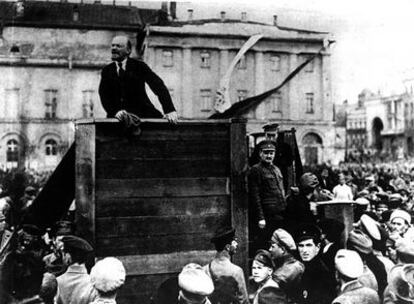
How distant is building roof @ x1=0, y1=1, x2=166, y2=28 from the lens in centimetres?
3188

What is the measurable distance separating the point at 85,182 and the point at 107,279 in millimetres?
836

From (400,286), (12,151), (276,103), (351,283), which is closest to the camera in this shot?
Answer: (351,283)

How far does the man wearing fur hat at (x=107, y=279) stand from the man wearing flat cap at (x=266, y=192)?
A: 174 cm

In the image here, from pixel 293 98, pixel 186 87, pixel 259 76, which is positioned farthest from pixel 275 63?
pixel 186 87

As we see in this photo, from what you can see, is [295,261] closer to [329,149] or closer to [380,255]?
[380,255]

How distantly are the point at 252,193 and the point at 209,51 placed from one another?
24.9m

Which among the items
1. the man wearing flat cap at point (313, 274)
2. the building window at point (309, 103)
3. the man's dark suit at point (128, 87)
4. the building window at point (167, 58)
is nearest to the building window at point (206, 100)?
the building window at point (167, 58)

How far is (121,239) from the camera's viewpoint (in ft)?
10.9

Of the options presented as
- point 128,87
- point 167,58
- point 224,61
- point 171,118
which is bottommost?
point 171,118

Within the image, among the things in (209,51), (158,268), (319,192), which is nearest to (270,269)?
(158,268)

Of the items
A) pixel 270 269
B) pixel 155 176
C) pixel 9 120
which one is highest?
pixel 9 120

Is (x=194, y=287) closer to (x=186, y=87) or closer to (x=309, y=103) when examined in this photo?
(x=186, y=87)

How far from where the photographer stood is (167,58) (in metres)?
28.1

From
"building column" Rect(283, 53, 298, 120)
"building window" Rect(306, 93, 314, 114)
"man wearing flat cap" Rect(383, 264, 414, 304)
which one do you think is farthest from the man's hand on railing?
"building window" Rect(306, 93, 314, 114)
